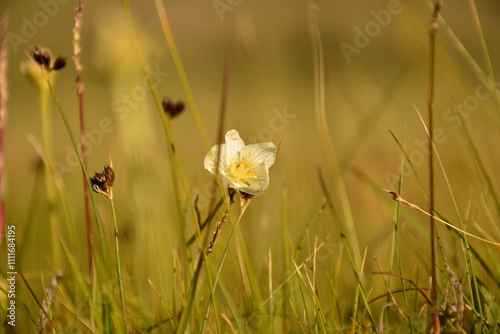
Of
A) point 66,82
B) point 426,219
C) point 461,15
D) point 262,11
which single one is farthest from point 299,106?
point 262,11

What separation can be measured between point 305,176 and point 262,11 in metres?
8.53

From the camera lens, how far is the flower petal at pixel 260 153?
0.58 m

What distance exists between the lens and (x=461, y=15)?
737cm

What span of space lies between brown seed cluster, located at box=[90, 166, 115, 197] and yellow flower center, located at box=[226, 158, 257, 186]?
0.39ft

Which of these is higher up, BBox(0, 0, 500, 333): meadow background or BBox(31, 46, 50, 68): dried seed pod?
BBox(31, 46, 50, 68): dried seed pod

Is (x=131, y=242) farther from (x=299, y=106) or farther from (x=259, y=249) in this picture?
(x=299, y=106)

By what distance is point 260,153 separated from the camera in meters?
0.59

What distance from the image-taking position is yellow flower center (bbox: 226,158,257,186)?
0.56m
